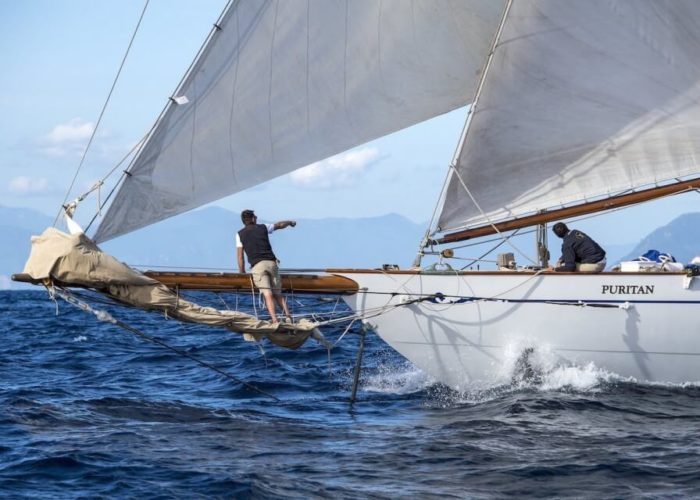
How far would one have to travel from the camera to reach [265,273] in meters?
14.6

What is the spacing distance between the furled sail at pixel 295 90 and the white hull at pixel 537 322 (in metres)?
2.39

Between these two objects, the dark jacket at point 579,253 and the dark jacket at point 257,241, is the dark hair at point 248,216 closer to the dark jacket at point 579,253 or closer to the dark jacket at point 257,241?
the dark jacket at point 257,241

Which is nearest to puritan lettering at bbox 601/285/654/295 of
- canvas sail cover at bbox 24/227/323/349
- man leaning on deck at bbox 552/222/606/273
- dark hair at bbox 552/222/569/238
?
man leaning on deck at bbox 552/222/606/273

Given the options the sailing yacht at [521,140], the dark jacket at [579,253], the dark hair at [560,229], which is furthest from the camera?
the dark hair at [560,229]

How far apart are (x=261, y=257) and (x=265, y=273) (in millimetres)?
239

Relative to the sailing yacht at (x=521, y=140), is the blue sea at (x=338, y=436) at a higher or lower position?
lower

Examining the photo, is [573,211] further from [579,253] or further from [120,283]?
[120,283]

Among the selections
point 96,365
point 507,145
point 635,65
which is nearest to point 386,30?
point 507,145

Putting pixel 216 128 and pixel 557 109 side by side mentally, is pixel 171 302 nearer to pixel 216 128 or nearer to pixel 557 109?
pixel 216 128

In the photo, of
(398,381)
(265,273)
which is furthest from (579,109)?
(398,381)

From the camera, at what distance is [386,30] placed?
15.5 meters

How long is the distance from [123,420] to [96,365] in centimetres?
755

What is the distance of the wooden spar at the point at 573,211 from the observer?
51.9ft

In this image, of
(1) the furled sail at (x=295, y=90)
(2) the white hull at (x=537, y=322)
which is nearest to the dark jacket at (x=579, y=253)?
(2) the white hull at (x=537, y=322)
